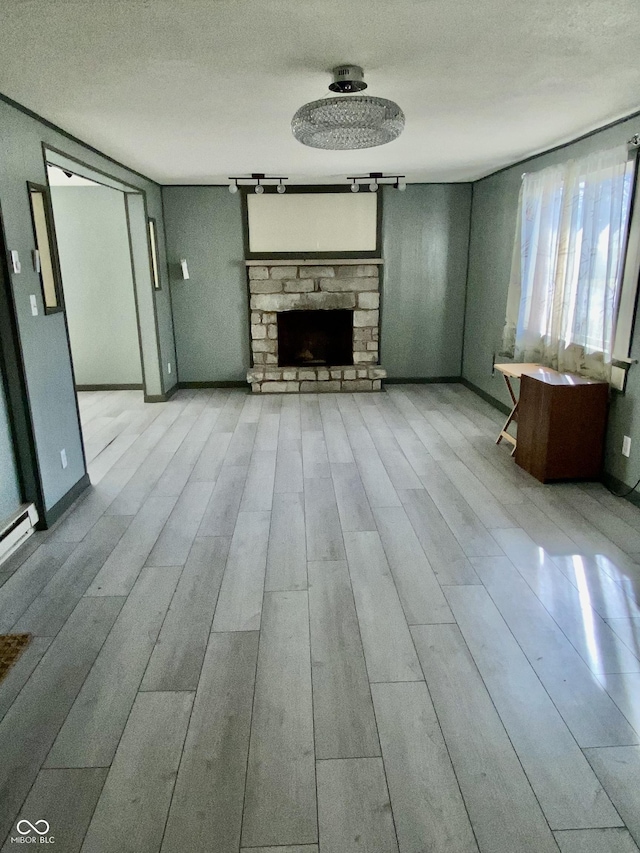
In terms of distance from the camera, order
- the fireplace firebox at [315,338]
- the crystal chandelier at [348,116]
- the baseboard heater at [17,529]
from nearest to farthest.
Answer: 1. the crystal chandelier at [348,116]
2. the baseboard heater at [17,529]
3. the fireplace firebox at [315,338]

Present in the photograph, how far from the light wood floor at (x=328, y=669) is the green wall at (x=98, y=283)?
126 inches

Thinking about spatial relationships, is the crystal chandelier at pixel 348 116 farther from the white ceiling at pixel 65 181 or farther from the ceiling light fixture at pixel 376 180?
the white ceiling at pixel 65 181

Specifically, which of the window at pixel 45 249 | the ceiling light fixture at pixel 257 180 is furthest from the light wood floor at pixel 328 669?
the ceiling light fixture at pixel 257 180

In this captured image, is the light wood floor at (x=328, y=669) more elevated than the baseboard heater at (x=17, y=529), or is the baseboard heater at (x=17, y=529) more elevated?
the baseboard heater at (x=17, y=529)

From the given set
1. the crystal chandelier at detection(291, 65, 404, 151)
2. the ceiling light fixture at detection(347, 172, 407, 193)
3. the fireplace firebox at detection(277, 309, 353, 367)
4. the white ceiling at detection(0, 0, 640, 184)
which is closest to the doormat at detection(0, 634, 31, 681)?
the white ceiling at detection(0, 0, 640, 184)

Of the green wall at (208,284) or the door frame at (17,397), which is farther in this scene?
the green wall at (208,284)

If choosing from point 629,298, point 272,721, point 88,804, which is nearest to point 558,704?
point 272,721

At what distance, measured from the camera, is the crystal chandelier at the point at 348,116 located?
227 cm

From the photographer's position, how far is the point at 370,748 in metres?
1.63

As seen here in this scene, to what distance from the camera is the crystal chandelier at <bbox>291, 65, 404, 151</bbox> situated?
2.27m

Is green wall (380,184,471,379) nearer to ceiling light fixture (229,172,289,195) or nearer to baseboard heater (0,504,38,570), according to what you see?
ceiling light fixture (229,172,289,195)

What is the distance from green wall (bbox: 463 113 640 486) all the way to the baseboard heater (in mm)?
3481

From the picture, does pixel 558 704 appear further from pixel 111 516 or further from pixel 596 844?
pixel 111 516

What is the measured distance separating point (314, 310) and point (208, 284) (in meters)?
1.27
